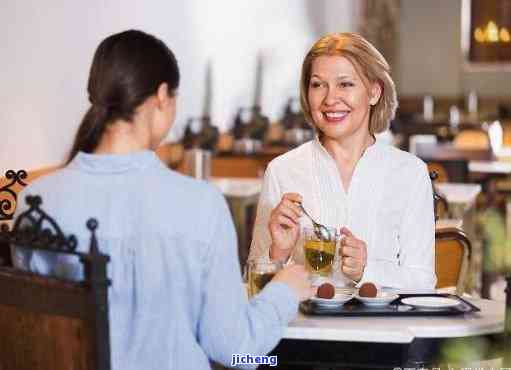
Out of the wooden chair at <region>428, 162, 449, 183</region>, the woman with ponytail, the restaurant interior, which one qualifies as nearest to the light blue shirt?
the woman with ponytail

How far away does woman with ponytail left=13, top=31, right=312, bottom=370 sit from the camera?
1.97m

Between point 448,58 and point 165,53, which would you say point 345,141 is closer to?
A: point 165,53

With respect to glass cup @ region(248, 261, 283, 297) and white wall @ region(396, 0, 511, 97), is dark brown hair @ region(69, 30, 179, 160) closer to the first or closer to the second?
glass cup @ region(248, 261, 283, 297)

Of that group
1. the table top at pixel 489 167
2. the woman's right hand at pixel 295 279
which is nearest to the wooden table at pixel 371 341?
the woman's right hand at pixel 295 279

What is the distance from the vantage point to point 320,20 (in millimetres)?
11617

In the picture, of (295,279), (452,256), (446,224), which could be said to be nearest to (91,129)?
(295,279)

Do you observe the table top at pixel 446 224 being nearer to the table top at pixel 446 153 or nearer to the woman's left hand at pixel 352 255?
the woman's left hand at pixel 352 255

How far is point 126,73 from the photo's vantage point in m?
1.95

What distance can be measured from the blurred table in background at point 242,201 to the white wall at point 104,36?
0.59 meters

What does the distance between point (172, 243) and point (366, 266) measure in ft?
3.27

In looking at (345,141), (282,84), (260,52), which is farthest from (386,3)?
(345,141)

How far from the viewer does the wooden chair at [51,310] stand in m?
1.89

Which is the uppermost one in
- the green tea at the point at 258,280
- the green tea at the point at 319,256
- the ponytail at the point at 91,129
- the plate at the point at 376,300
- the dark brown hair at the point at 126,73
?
the dark brown hair at the point at 126,73

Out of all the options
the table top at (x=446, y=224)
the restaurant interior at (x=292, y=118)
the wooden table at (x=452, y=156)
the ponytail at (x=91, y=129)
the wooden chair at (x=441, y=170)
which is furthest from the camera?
the wooden table at (x=452, y=156)
